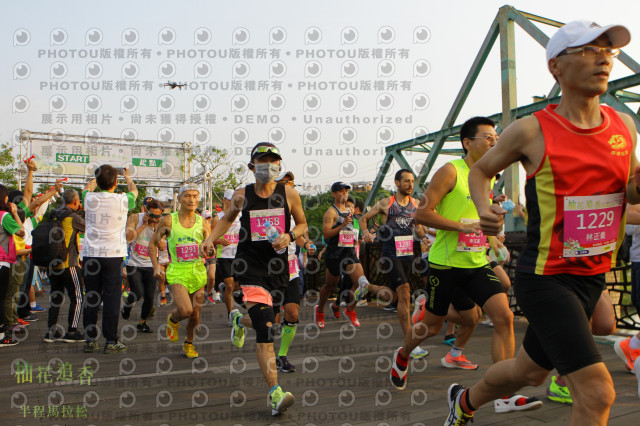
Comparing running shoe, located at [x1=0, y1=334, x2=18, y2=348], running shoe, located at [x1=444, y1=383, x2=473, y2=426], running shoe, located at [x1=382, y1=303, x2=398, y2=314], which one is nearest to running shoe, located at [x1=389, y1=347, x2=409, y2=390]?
running shoe, located at [x1=444, y1=383, x2=473, y2=426]

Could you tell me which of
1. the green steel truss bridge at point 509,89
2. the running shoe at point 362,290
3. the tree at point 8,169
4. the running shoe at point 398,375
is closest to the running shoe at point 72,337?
the running shoe at point 362,290

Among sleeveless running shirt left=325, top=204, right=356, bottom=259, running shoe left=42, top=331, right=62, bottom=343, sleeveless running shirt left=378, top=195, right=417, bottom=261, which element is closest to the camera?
sleeveless running shirt left=378, top=195, right=417, bottom=261

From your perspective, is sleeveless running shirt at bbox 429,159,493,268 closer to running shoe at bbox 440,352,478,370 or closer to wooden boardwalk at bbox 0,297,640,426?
wooden boardwalk at bbox 0,297,640,426

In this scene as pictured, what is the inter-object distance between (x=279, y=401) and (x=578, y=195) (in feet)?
7.96

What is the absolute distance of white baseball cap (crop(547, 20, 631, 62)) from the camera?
7.58 ft

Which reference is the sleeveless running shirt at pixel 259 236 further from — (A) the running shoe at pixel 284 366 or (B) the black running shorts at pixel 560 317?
(B) the black running shorts at pixel 560 317

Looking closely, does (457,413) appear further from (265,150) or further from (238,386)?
(265,150)

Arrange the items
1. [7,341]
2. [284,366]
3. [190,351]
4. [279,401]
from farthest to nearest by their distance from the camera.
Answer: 1. [7,341]
2. [190,351]
3. [284,366]
4. [279,401]

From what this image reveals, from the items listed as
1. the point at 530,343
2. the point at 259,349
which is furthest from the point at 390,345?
the point at 530,343

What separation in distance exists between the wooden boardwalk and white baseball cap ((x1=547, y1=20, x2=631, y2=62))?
97.5 inches

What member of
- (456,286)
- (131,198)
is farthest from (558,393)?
(131,198)

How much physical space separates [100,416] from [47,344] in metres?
3.92

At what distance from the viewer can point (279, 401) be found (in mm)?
3785

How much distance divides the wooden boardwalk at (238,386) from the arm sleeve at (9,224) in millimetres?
1501
